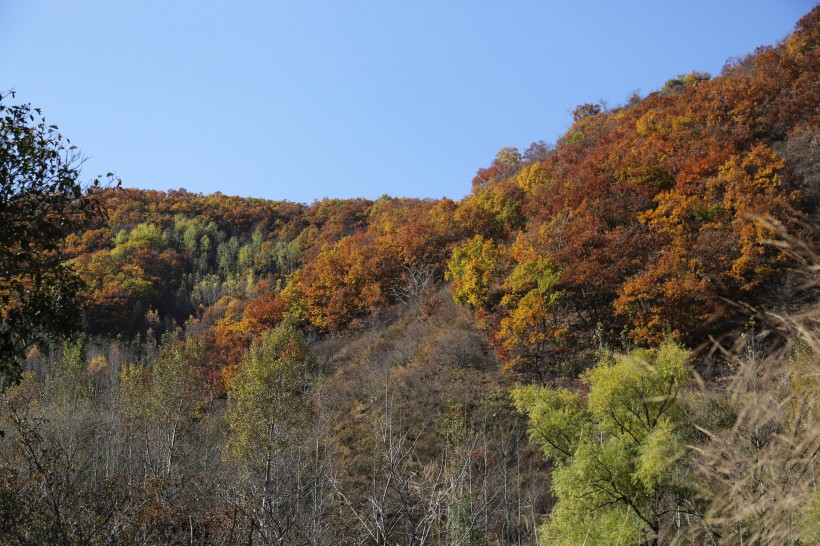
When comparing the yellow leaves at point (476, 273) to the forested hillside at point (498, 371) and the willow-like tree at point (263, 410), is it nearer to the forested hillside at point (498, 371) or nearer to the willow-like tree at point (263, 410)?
the forested hillside at point (498, 371)

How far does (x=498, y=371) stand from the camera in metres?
27.6

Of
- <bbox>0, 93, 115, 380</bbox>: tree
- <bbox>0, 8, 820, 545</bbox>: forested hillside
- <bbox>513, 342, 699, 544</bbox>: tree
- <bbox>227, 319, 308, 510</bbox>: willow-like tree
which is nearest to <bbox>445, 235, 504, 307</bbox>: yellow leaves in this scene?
<bbox>0, 8, 820, 545</bbox>: forested hillside

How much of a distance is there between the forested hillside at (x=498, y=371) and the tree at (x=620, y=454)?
7cm

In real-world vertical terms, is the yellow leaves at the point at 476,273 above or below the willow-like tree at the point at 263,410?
above

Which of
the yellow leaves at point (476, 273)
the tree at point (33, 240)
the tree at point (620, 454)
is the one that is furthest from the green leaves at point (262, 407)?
the tree at point (33, 240)

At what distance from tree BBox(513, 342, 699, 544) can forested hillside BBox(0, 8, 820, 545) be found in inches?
2.8

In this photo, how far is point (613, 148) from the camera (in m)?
36.0

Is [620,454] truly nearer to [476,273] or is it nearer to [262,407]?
[262,407]

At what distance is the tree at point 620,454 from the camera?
13.9 metres

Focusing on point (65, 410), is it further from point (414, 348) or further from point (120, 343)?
point (120, 343)

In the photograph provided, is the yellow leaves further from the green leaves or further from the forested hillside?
the green leaves

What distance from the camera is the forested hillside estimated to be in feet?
29.9

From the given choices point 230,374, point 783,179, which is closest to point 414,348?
point 230,374

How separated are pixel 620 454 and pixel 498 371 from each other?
12535mm
